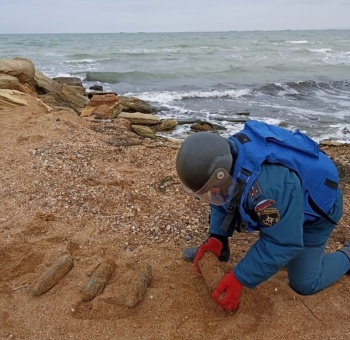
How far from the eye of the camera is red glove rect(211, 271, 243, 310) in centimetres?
263

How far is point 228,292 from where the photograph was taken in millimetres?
2654

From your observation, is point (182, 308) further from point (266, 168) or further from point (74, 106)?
point (74, 106)

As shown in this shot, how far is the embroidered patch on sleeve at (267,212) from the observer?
2297mm

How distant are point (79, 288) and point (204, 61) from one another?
26.5 metres

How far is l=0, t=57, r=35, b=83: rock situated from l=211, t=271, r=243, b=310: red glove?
335 inches

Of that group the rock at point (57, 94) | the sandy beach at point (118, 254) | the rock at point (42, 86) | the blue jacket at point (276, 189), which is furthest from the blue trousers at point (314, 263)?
the rock at point (42, 86)

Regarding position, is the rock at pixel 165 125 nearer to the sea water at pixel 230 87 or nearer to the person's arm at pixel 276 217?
the sea water at pixel 230 87

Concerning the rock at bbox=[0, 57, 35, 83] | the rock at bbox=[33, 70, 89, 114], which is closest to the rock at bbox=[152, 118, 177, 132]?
the rock at bbox=[33, 70, 89, 114]

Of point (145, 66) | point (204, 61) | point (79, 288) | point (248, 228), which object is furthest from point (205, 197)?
point (204, 61)

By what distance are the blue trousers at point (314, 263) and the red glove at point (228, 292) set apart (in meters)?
0.50

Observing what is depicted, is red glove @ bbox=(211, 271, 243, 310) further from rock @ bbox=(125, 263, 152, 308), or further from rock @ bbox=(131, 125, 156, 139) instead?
rock @ bbox=(131, 125, 156, 139)

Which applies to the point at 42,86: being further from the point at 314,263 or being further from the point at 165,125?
the point at 314,263

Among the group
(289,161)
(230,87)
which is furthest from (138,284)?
(230,87)

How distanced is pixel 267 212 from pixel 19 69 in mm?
9019
